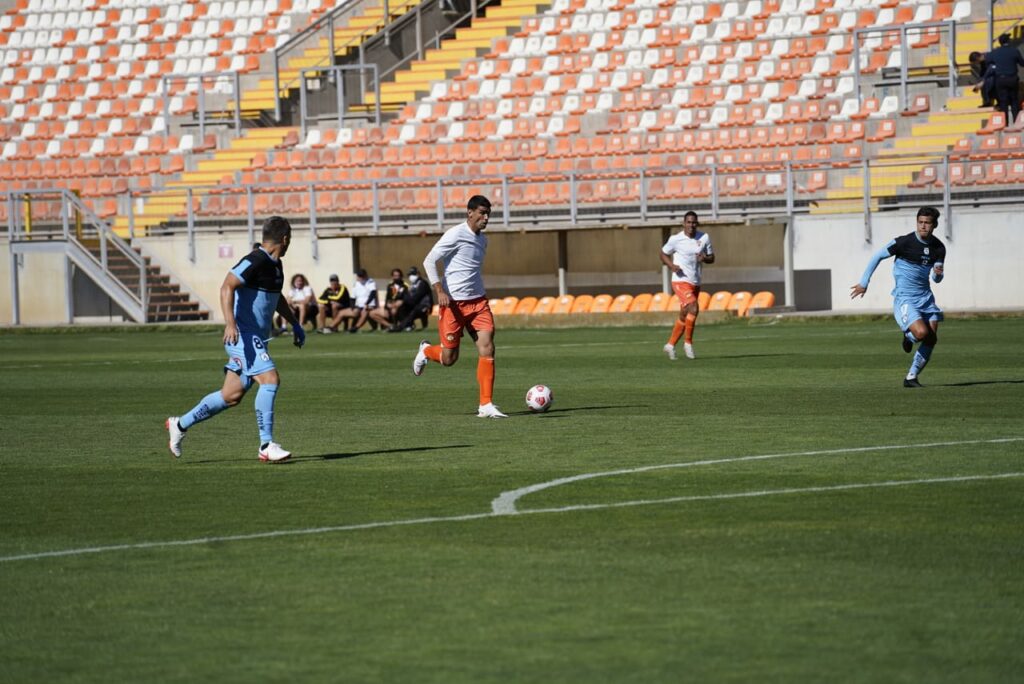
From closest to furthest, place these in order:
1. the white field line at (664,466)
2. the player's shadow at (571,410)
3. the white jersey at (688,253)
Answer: the white field line at (664,466) < the player's shadow at (571,410) < the white jersey at (688,253)

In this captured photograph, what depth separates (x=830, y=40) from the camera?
3706 centimetres

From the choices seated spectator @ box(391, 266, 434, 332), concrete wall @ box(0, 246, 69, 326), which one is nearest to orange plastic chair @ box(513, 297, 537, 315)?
seated spectator @ box(391, 266, 434, 332)

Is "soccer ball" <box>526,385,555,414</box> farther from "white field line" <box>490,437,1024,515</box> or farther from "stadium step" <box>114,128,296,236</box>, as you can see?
"stadium step" <box>114,128,296,236</box>

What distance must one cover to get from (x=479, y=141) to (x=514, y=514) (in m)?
30.0

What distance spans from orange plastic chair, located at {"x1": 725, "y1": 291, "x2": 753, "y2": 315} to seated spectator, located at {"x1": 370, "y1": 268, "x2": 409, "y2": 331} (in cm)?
661

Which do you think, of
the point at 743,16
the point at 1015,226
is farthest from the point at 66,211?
the point at 1015,226

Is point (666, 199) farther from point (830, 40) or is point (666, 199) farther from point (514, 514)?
point (514, 514)

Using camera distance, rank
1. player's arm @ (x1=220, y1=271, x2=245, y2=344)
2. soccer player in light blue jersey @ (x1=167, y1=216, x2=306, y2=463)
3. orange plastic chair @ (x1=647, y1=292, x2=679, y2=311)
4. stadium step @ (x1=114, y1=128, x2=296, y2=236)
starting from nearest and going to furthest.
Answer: player's arm @ (x1=220, y1=271, x2=245, y2=344)
soccer player in light blue jersey @ (x1=167, y1=216, x2=306, y2=463)
orange plastic chair @ (x1=647, y1=292, x2=679, y2=311)
stadium step @ (x1=114, y1=128, x2=296, y2=236)

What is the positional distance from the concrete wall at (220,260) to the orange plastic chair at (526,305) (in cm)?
441

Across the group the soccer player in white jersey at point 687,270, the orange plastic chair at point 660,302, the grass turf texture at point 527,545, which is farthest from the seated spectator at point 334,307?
the grass turf texture at point 527,545

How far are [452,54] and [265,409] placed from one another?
31.9 m

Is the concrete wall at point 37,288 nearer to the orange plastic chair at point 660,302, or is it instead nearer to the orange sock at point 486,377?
the orange plastic chair at point 660,302

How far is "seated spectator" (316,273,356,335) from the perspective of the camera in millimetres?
33375

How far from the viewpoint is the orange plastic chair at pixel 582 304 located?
109 ft
